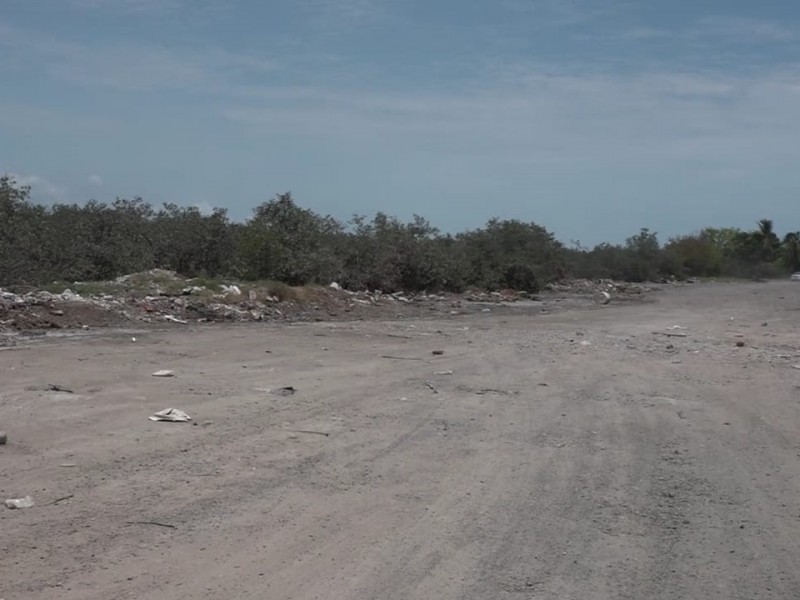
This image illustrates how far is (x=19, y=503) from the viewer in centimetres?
607

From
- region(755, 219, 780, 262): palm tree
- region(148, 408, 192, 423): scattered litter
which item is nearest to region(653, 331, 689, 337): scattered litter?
region(148, 408, 192, 423): scattered litter

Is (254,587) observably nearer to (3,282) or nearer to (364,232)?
(3,282)

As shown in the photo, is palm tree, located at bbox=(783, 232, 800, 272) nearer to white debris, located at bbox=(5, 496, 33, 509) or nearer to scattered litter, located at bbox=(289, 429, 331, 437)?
scattered litter, located at bbox=(289, 429, 331, 437)

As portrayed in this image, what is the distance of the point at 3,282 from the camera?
2114 cm

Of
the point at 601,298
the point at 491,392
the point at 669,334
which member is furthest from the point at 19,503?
the point at 601,298

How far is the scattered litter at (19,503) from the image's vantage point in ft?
19.8

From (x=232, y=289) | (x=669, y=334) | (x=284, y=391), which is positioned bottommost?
(x=284, y=391)

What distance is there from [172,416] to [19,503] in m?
2.91

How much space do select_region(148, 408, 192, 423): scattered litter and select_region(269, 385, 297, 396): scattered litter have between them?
1840mm

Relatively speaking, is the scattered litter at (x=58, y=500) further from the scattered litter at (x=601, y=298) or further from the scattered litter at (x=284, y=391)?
the scattered litter at (x=601, y=298)

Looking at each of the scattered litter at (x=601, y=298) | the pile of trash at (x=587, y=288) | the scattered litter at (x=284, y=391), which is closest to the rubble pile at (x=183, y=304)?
the scattered litter at (x=284, y=391)

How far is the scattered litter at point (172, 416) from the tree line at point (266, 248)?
1388 centimetres

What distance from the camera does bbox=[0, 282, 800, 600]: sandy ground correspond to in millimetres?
5141

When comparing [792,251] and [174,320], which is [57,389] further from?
[792,251]
